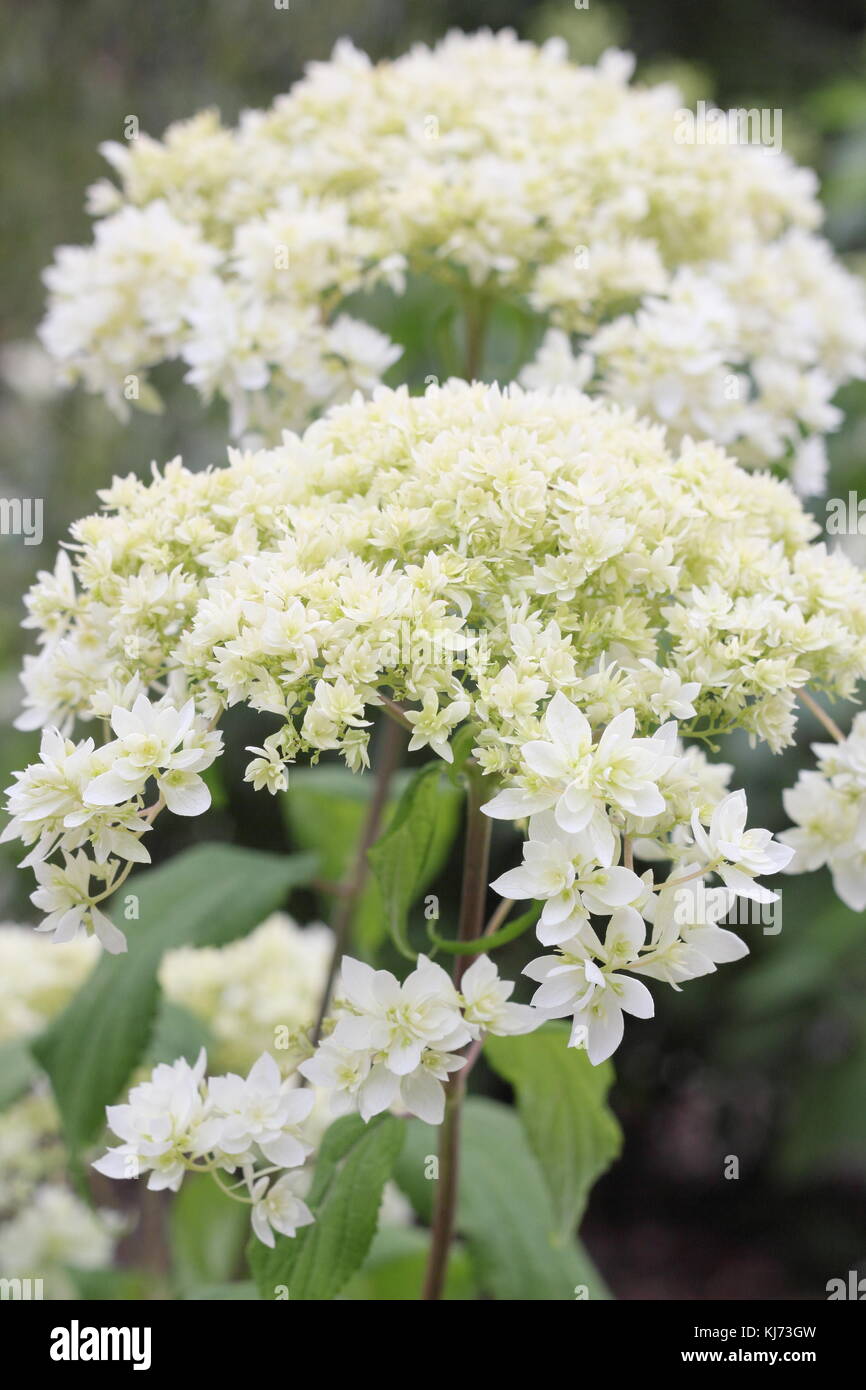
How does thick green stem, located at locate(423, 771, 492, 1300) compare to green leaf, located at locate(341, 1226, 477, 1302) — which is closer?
thick green stem, located at locate(423, 771, 492, 1300)

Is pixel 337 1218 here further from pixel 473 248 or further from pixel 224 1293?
pixel 473 248

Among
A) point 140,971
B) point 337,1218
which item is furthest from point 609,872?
point 140,971

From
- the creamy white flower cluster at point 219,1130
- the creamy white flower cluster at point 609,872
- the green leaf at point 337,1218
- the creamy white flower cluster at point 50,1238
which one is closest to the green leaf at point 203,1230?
the creamy white flower cluster at point 50,1238

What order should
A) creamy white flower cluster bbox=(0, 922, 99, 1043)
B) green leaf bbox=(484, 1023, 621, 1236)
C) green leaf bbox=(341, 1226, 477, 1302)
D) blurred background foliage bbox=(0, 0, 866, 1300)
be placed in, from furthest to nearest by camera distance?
blurred background foliage bbox=(0, 0, 866, 1300) → creamy white flower cluster bbox=(0, 922, 99, 1043) → green leaf bbox=(341, 1226, 477, 1302) → green leaf bbox=(484, 1023, 621, 1236)

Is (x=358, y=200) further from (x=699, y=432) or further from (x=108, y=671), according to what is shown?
(x=108, y=671)

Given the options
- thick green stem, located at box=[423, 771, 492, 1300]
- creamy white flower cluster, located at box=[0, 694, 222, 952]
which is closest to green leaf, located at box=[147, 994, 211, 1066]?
thick green stem, located at box=[423, 771, 492, 1300]

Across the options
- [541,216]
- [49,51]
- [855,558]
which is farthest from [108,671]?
[49,51]

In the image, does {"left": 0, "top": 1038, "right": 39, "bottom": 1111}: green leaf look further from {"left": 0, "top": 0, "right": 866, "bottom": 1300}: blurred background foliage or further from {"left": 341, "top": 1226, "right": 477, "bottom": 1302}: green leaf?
{"left": 0, "top": 0, "right": 866, "bottom": 1300}: blurred background foliage
